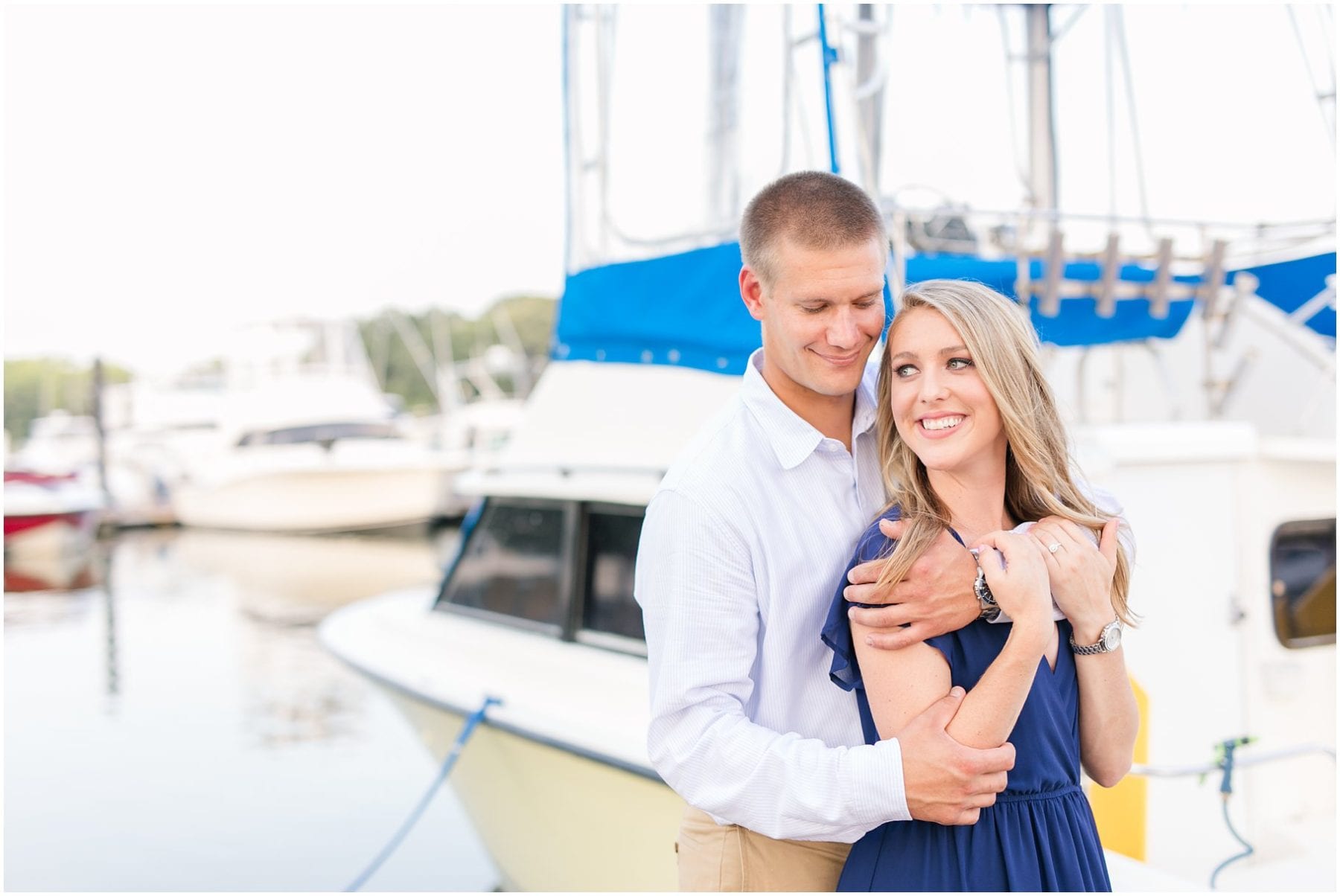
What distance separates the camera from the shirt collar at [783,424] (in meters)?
1.98

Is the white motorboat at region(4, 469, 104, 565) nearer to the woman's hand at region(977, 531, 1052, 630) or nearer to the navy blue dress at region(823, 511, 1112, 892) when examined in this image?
the navy blue dress at region(823, 511, 1112, 892)

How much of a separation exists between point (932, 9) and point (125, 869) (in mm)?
6633

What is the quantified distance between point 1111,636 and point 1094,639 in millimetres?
26

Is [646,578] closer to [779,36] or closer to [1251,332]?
[779,36]

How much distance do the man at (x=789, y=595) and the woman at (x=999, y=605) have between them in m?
0.06

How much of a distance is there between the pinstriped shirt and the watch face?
40 cm

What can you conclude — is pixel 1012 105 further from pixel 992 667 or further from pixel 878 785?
pixel 878 785

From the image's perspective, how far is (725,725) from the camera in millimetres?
1784

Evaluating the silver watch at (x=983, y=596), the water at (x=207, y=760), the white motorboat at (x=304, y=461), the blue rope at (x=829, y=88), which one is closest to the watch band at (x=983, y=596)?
the silver watch at (x=983, y=596)

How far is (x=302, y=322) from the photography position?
30688 mm

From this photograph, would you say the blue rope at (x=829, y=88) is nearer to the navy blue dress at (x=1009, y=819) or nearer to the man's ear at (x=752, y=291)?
the man's ear at (x=752, y=291)

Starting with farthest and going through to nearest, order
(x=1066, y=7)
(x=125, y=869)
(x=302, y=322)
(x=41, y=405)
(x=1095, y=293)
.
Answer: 1. (x=41, y=405)
2. (x=302, y=322)
3. (x=125, y=869)
4. (x=1066, y=7)
5. (x=1095, y=293)

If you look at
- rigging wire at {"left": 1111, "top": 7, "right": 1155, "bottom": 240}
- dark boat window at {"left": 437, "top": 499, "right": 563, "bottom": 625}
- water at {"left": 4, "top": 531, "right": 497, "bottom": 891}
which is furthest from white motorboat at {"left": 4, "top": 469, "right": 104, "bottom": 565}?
rigging wire at {"left": 1111, "top": 7, "right": 1155, "bottom": 240}

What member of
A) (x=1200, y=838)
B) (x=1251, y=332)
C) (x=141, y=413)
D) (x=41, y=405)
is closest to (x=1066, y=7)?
(x=1251, y=332)
